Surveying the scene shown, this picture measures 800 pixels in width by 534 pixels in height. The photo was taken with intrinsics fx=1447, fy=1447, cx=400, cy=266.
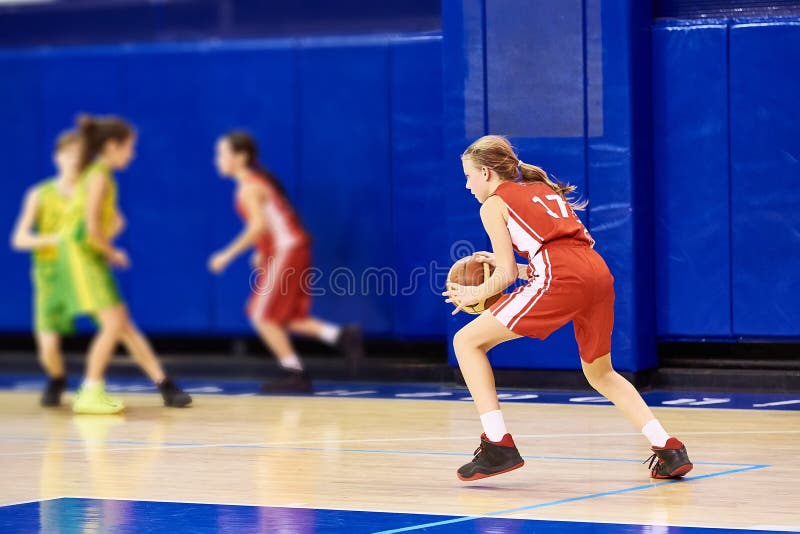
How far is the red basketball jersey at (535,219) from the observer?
6.31 meters

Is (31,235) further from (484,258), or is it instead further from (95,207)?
(484,258)

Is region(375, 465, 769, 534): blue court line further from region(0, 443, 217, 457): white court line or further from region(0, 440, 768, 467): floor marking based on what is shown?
region(0, 443, 217, 457): white court line

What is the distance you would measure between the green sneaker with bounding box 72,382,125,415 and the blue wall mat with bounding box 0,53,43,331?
3200 millimetres

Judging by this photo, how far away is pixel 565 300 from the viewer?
6.23 metres

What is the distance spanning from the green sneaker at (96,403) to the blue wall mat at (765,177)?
4.27m

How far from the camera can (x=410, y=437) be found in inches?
316

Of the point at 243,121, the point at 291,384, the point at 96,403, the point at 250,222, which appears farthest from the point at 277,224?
the point at 96,403

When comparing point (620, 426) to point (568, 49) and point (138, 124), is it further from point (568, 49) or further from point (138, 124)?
point (138, 124)

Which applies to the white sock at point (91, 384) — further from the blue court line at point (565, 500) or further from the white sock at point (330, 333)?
the blue court line at point (565, 500)

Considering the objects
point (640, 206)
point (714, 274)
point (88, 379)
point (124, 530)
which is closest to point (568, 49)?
point (640, 206)

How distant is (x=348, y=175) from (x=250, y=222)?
895 millimetres

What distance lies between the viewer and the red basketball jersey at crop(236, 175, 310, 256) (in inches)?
433

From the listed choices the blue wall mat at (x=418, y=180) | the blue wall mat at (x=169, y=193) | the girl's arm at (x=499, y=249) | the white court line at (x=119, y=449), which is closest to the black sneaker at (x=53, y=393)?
the blue wall mat at (x=169, y=193)

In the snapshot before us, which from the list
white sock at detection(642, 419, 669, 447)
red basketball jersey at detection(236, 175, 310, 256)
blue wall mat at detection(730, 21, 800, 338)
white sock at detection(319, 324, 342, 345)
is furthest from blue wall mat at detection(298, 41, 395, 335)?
white sock at detection(642, 419, 669, 447)
